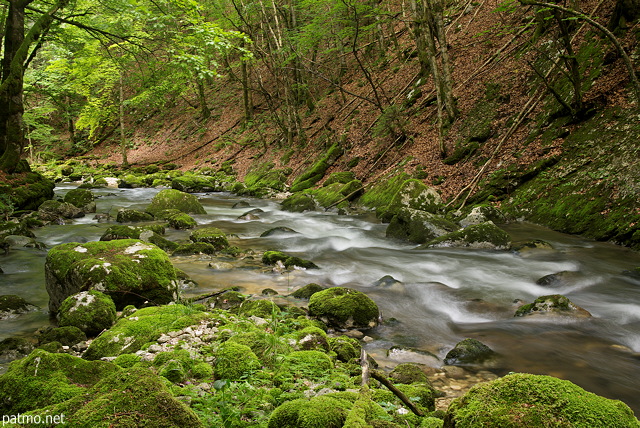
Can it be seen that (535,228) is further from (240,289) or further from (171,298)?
(171,298)

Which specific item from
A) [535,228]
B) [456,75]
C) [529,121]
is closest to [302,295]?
[535,228]

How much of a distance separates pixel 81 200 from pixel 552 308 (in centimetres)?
1625

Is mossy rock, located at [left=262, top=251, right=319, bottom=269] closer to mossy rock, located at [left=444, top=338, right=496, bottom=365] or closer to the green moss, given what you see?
mossy rock, located at [left=444, top=338, right=496, bottom=365]

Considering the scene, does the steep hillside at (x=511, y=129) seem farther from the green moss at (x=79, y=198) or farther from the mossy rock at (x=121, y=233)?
the green moss at (x=79, y=198)

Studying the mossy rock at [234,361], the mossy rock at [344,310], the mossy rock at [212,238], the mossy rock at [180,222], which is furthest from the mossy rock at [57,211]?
the mossy rock at [234,361]

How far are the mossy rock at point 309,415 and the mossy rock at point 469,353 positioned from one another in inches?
103

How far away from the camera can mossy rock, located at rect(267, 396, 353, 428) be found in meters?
2.22

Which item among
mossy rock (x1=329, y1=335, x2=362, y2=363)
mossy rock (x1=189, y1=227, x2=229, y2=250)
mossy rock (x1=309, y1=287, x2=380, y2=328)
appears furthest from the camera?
mossy rock (x1=189, y1=227, x2=229, y2=250)

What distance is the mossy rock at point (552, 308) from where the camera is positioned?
5719 millimetres

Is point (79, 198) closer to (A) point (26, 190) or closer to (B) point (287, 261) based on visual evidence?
(A) point (26, 190)

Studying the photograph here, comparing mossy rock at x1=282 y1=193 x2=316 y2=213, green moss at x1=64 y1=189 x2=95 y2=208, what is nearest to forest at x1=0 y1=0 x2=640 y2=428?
mossy rock at x1=282 y1=193 x2=316 y2=213

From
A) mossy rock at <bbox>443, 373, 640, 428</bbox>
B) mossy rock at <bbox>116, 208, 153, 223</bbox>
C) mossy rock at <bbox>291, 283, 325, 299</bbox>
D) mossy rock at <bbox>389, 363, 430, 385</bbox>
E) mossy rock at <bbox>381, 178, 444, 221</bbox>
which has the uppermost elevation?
mossy rock at <bbox>443, 373, 640, 428</bbox>

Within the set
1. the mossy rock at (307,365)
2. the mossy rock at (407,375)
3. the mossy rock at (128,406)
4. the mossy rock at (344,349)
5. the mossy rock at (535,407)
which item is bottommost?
the mossy rock at (407,375)

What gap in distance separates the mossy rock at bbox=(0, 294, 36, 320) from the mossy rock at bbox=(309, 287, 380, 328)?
4.41 metres
